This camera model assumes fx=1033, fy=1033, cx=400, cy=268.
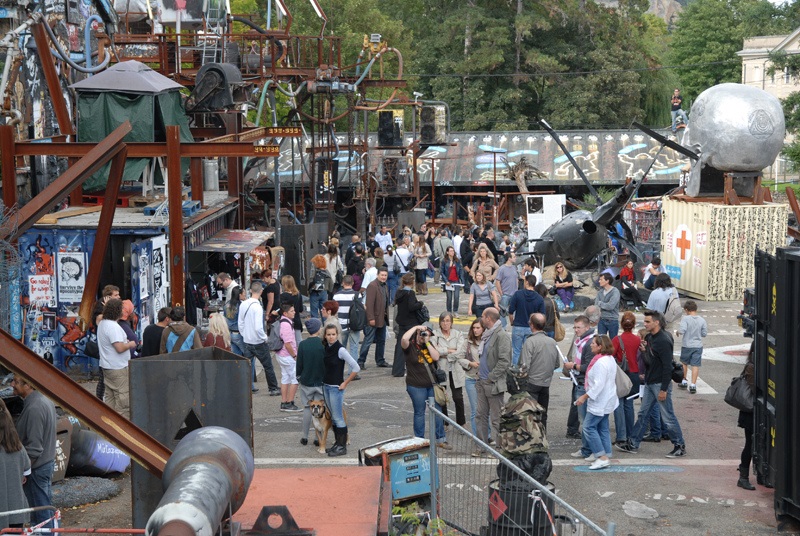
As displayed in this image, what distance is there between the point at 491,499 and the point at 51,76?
11309mm

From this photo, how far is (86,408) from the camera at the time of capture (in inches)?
271

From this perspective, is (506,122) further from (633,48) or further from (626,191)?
(626,191)

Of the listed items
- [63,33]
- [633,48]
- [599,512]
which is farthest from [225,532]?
[633,48]

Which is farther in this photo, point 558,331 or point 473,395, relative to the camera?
point 558,331

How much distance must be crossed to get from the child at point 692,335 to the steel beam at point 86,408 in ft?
30.2

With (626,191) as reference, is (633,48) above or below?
above

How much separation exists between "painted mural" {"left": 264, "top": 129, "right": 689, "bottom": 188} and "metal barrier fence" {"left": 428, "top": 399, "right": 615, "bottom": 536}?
1137 inches

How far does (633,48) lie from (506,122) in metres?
7.78

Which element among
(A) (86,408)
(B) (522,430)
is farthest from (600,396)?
(A) (86,408)

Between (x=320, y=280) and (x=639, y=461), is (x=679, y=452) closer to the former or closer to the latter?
(x=639, y=461)

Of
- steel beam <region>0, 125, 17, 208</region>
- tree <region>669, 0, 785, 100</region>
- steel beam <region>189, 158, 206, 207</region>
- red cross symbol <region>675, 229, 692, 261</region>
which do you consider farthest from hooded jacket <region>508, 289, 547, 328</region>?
tree <region>669, 0, 785, 100</region>

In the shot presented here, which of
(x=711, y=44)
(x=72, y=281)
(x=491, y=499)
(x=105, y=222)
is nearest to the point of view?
(x=491, y=499)

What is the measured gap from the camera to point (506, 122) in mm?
50781

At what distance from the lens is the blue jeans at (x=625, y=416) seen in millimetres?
12062
